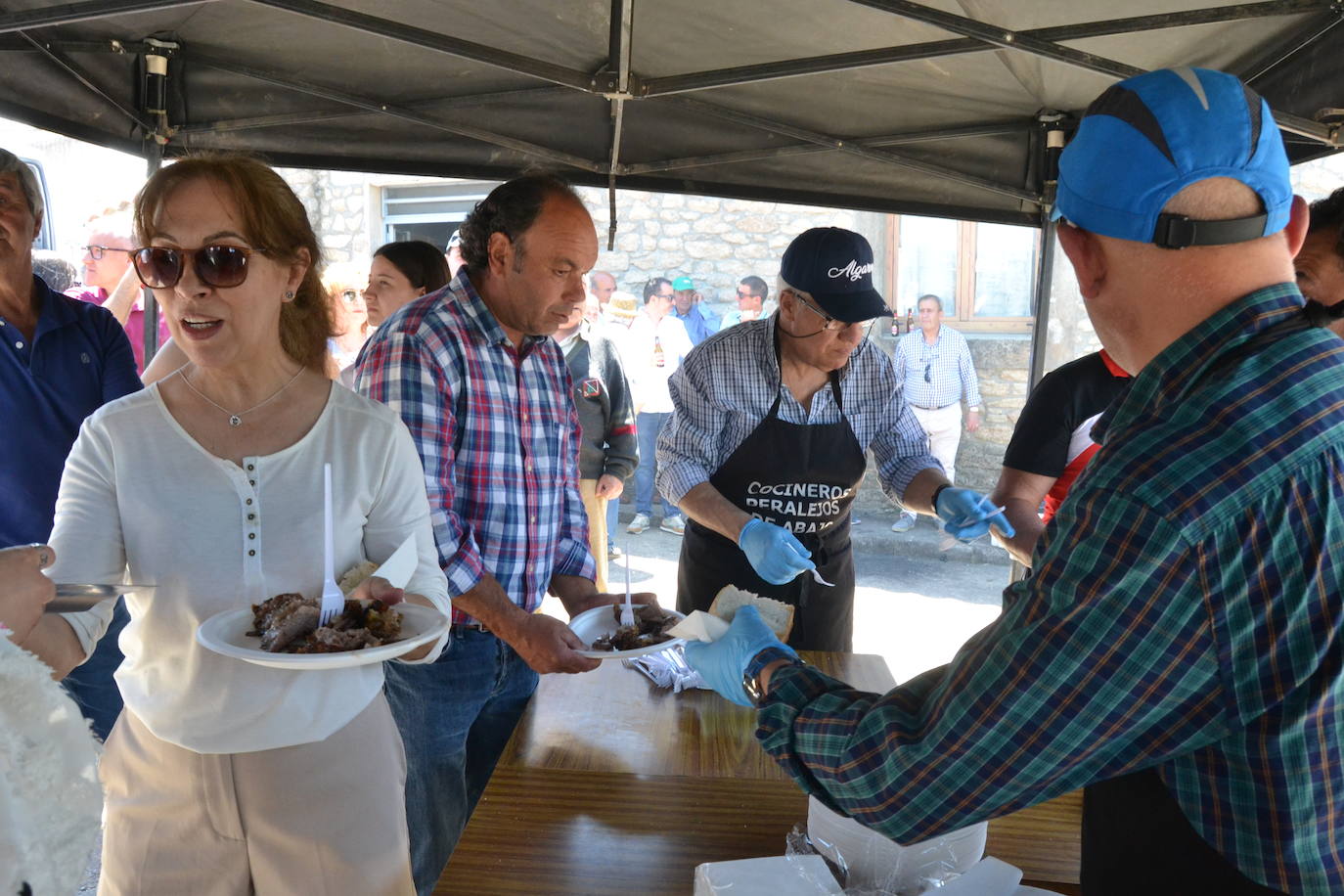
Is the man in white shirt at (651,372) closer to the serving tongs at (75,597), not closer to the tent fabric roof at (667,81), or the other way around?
the tent fabric roof at (667,81)

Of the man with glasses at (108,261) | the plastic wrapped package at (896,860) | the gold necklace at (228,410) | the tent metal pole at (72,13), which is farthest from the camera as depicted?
the man with glasses at (108,261)

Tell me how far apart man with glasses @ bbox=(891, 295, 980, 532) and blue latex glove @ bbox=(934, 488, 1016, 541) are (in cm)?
671

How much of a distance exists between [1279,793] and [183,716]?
1.54m

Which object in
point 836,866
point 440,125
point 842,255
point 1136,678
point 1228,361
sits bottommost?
point 836,866

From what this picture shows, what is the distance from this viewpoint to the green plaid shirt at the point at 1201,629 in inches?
34.6

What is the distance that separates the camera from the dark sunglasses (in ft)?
5.41

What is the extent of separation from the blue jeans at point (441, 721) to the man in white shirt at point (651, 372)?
665 cm

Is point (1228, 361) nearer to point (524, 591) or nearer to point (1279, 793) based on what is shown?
point (1279, 793)

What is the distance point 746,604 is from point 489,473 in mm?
724

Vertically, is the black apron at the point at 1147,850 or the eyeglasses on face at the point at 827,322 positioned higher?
the eyeglasses on face at the point at 827,322

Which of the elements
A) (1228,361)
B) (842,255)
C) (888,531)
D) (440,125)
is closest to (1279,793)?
(1228,361)

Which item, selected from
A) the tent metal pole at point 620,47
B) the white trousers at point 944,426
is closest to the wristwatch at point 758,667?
the tent metal pole at point 620,47

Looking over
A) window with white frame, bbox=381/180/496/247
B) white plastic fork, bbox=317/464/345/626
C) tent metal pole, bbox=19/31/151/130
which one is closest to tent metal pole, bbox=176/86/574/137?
tent metal pole, bbox=19/31/151/130

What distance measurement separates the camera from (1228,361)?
973mm
